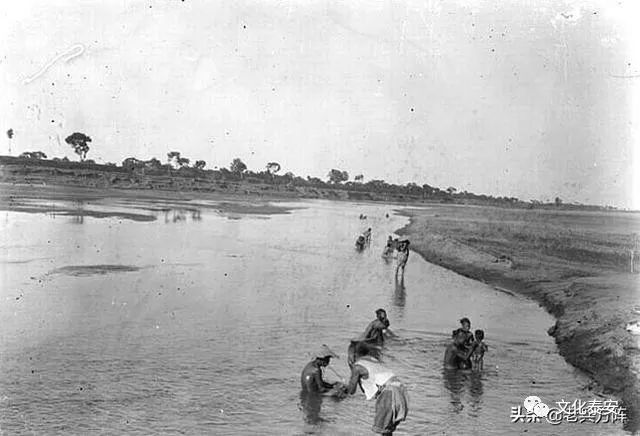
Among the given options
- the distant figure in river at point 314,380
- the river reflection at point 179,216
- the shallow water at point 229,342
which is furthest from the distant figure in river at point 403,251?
the river reflection at point 179,216

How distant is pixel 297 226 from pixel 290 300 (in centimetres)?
2804

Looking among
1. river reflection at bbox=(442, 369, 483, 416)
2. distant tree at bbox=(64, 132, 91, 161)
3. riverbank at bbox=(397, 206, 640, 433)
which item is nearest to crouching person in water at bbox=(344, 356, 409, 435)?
river reflection at bbox=(442, 369, 483, 416)

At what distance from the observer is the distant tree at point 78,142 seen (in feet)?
340

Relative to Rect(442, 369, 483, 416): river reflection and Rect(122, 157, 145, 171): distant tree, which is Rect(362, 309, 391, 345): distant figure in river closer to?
Rect(442, 369, 483, 416): river reflection

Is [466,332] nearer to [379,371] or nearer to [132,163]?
[379,371]

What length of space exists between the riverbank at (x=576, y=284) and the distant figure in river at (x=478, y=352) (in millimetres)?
2109

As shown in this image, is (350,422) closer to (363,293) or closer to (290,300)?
(290,300)

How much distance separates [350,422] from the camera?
9789 mm

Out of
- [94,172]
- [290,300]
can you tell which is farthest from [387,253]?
[94,172]

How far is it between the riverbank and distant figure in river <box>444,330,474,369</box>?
2.39m

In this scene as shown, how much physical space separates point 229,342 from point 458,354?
4.84 metres
